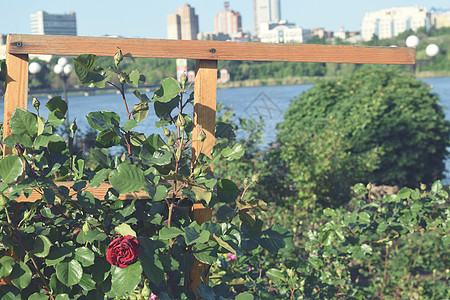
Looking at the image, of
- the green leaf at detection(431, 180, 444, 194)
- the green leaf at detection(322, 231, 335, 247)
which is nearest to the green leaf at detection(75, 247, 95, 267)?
the green leaf at detection(322, 231, 335, 247)

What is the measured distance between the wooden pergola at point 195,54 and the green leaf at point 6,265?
0.29 metres

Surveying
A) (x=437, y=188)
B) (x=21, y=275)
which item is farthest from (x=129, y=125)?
(x=437, y=188)

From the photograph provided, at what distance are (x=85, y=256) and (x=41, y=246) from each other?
0.13m

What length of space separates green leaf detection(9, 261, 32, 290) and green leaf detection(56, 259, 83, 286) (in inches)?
4.2

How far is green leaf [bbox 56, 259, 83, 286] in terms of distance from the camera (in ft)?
4.29

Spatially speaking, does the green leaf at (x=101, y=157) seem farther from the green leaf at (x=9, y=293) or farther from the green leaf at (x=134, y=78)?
the green leaf at (x=9, y=293)

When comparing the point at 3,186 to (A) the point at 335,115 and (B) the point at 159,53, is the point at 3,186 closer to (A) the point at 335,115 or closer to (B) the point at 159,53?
(B) the point at 159,53

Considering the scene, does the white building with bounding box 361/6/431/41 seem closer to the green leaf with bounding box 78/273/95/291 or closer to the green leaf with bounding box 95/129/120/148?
the green leaf with bounding box 95/129/120/148

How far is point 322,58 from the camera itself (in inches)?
A: 64.5

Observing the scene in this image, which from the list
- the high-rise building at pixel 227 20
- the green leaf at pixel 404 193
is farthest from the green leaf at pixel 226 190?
the high-rise building at pixel 227 20

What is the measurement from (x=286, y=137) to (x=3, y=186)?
447 centimetres

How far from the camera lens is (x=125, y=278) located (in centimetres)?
126

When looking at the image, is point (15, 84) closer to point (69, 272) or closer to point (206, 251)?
point (69, 272)

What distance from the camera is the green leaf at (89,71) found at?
4.43 feet
